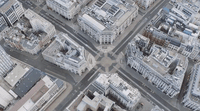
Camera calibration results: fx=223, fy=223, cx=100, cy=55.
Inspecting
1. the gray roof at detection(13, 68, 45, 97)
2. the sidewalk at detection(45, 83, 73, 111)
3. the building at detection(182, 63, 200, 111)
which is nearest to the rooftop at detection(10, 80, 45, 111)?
the gray roof at detection(13, 68, 45, 97)

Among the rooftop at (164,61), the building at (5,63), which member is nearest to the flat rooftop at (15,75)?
the building at (5,63)

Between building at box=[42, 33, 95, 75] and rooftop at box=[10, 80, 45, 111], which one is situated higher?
building at box=[42, 33, 95, 75]

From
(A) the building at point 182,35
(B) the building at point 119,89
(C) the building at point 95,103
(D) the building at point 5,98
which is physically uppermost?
(A) the building at point 182,35

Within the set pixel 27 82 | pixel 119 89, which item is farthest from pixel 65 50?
pixel 119 89

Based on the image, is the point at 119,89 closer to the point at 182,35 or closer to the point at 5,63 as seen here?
the point at 182,35

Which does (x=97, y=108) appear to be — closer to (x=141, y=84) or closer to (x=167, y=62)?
(x=141, y=84)

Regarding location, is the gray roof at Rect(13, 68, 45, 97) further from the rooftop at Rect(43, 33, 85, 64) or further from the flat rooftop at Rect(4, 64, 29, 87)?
the rooftop at Rect(43, 33, 85, 64)

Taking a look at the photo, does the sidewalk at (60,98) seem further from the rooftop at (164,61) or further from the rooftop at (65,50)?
the rooftop at (164,61)
